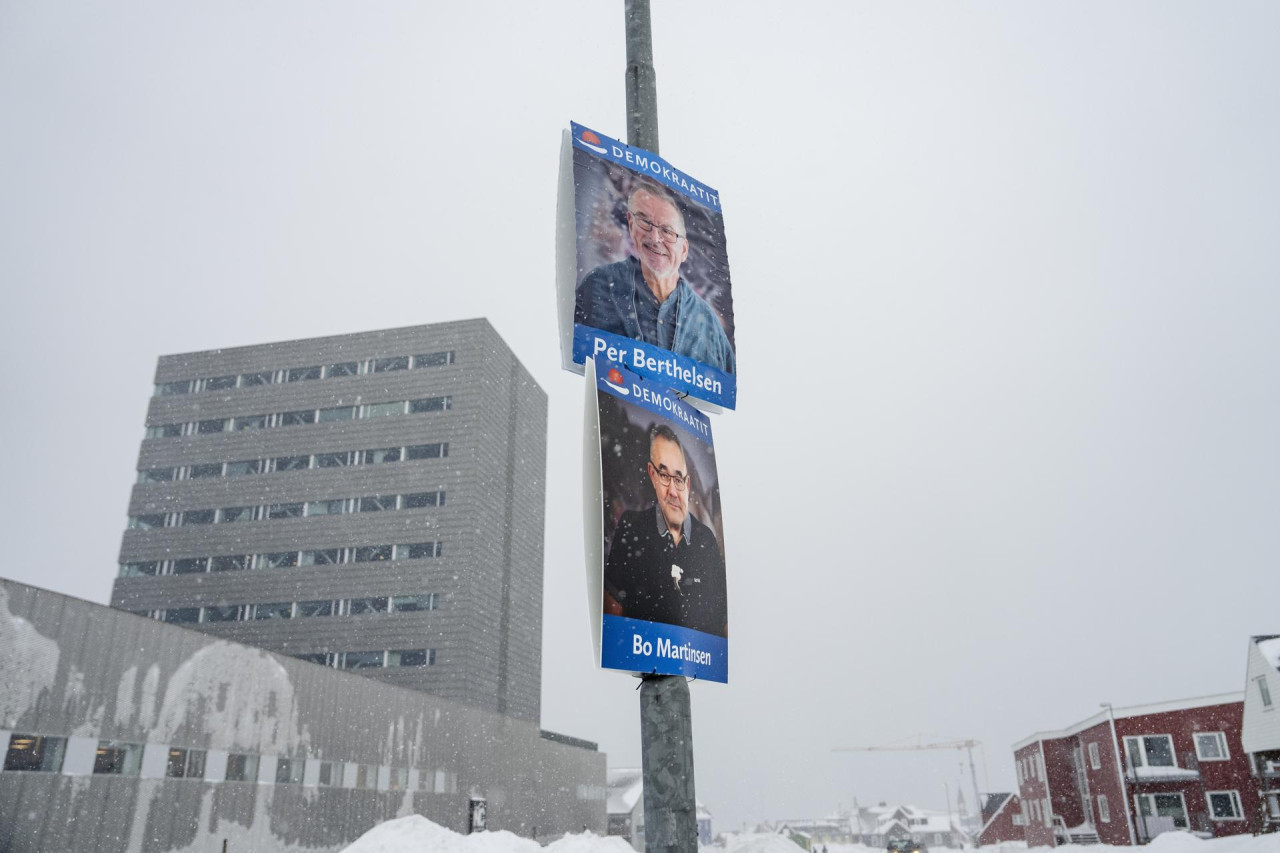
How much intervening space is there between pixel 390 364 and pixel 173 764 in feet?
172

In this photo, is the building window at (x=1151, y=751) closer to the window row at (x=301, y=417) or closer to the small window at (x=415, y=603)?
the small window at (x=415, y=603)

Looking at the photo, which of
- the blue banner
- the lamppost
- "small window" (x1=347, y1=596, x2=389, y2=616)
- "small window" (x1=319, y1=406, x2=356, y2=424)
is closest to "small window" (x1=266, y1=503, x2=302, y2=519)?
"small window" (x1=319, y1=406, x2=356, y2=424)

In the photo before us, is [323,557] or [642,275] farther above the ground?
[323,557]

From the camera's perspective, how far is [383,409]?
7525 cm

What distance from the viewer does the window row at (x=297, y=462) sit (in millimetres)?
73188

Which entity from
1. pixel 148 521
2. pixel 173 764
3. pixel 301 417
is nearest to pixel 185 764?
pixel 173 764

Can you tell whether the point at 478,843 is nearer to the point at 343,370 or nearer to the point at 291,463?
the point at 291,463

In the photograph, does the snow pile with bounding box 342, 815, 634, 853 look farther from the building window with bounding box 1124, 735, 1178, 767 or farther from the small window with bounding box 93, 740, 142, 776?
the building window with bounding box 1124, 735, 1178, 767

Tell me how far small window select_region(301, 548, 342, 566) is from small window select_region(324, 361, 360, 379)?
1556 cm

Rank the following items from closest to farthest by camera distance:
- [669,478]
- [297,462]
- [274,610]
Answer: [669,478] → [274,610] → [297,462]

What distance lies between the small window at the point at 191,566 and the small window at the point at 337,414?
1484 centimetres

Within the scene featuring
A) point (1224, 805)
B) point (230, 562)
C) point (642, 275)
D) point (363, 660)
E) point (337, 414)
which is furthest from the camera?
point (337, 414)

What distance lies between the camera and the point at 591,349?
22.2 feet

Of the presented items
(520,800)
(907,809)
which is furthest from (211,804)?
(907,809)
